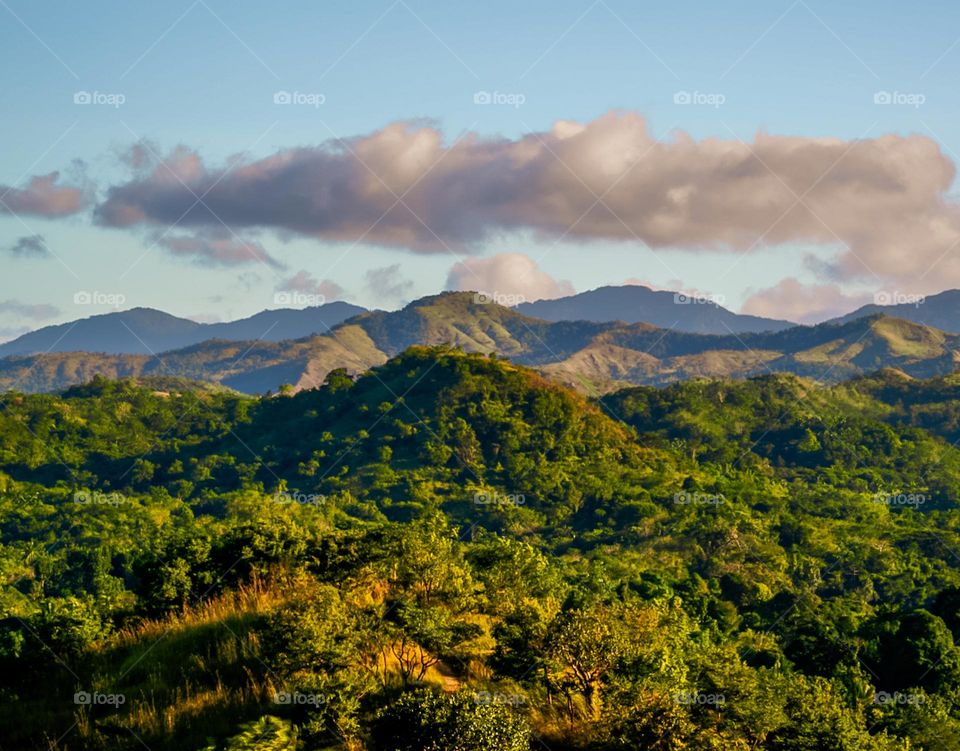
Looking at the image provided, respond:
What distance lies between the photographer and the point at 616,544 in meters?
101

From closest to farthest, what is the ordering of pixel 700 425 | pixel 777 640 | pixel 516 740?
pixel 516 740 → pixel 777 640 → pixel 700 425

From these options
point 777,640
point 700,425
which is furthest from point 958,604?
point 700,425

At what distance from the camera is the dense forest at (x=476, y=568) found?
16.7m

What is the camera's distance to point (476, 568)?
72.5ft

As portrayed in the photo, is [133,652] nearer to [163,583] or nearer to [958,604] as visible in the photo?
[163,583]

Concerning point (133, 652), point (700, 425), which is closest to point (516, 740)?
point (133, 652)

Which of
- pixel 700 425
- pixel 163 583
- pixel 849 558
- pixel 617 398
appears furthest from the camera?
pixel 617 398

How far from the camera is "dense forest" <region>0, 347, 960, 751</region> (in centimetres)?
1667

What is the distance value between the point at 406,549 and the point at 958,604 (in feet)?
148

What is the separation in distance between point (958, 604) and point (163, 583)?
45878 millimetres

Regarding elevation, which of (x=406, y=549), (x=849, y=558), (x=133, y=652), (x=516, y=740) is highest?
(x=406, y=549)

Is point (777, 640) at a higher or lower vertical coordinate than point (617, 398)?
lower

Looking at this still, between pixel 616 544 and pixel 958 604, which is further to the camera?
pixel 616 544

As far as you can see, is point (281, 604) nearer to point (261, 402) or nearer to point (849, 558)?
point (849, 558)
